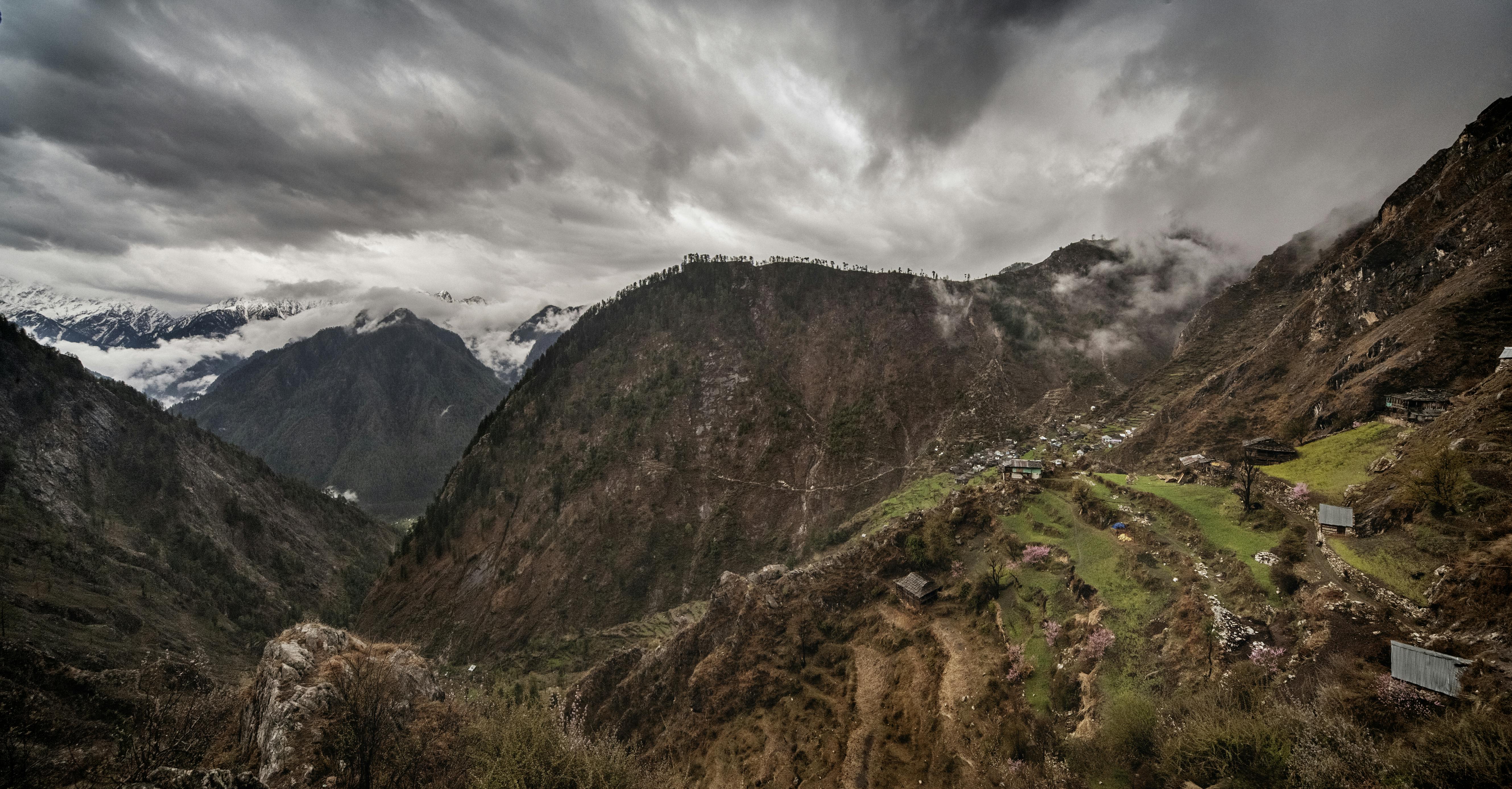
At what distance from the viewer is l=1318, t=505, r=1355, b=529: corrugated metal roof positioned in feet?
75.2

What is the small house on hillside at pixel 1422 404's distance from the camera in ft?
94.2

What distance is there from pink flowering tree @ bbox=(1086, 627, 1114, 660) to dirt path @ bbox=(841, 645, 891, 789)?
1146 centimetres

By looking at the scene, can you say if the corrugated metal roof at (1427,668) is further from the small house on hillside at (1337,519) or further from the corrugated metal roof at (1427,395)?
the corrugated metal roof at (1427,395)

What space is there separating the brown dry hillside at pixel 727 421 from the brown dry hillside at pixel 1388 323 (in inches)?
1397

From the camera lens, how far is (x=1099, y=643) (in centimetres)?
2430

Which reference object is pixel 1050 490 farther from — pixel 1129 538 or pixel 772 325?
pixel 772 325

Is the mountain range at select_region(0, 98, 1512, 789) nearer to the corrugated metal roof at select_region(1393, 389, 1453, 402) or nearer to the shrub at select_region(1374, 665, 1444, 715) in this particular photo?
the shrub at select_region(1374, 665, 1444, 715)

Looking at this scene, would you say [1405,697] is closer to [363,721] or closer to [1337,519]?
[1337,519]

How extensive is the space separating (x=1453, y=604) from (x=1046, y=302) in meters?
115

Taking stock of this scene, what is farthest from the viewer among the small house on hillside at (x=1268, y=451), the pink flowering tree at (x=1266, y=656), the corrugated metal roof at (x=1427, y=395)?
the small house on hillside at (x=1268, y=451)

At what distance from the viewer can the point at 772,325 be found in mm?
121125

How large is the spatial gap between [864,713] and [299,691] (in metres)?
27.1

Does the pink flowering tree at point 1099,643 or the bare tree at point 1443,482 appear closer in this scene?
the bare tree at point 1443,482

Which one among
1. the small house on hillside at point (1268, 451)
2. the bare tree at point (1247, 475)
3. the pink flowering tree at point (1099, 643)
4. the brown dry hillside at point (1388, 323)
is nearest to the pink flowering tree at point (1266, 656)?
the pink flowering tree at point (1099, 643)
